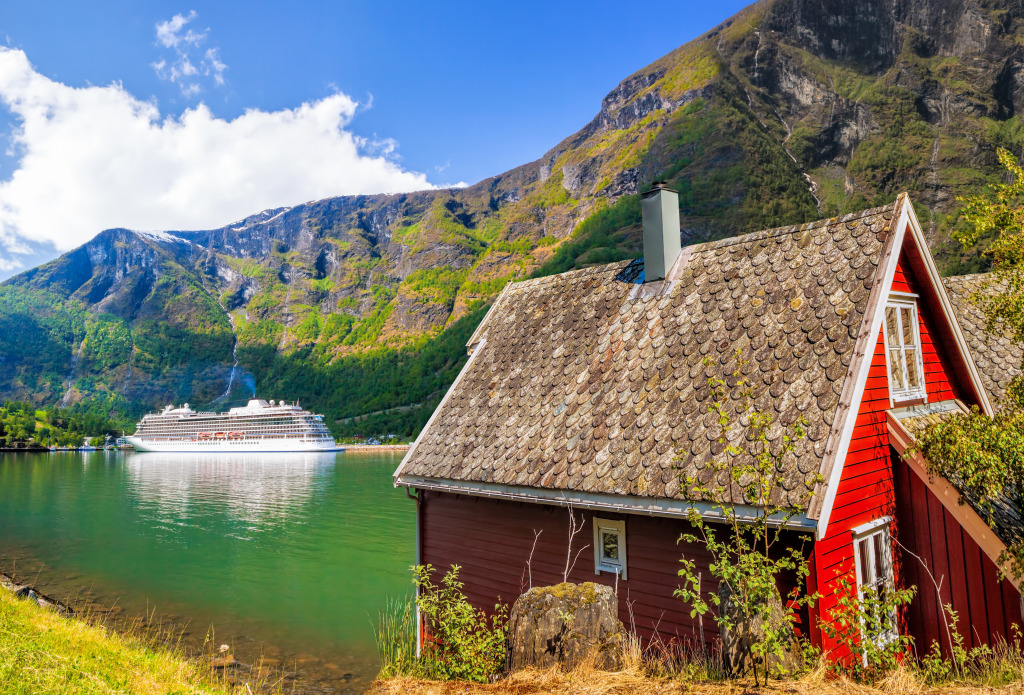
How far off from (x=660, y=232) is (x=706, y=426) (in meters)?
3.71

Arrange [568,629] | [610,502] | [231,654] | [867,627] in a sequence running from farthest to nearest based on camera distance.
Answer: [231,654], [610,502], [568,629], [867,627]

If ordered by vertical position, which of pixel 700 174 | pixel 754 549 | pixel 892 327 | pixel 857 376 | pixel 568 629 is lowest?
pixel 568 629

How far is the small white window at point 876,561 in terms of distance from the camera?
625 centimetres

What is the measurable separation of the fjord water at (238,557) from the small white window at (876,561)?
10235 mm

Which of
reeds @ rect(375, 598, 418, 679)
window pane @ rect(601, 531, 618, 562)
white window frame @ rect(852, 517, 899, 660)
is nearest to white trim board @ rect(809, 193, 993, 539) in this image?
white window frame @ rect(852, 517, 899, 660)

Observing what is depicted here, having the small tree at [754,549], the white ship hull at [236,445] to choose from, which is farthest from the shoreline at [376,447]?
the small tree at [754,549]

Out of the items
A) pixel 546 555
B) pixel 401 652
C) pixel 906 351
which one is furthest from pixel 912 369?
pixel 401 652

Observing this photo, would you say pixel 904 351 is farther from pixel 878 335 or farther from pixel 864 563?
pixel 864 563

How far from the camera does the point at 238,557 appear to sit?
23.6 metres

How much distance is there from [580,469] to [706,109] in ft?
472

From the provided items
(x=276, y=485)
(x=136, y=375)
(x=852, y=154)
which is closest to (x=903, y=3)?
(x=852, y=154)

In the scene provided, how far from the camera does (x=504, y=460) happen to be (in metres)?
8.23

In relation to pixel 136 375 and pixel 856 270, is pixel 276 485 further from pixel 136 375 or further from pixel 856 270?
pixel 136 375

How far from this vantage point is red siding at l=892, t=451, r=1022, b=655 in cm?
624
